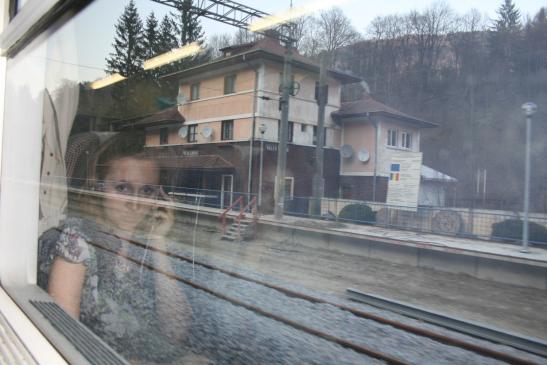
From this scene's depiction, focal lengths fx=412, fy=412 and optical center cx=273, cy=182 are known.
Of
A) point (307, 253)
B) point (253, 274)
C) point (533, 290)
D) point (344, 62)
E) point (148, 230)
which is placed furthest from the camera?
point (148, 230)

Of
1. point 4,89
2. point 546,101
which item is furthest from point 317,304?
point 4,89

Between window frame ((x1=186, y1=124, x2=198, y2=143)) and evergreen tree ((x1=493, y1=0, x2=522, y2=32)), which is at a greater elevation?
evergreen tree ((x1=493, y1=0, x2=522, y2=32))

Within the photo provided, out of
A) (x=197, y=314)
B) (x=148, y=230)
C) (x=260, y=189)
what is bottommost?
(x=197, y=314)

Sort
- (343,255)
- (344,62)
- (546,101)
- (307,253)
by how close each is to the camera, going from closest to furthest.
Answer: (546,101)
(344,62)
(343,255)
(307,253)

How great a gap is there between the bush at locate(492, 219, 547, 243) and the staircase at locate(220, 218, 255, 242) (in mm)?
840

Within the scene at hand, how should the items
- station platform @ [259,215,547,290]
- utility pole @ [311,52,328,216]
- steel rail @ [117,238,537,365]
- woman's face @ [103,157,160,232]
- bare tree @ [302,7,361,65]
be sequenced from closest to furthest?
1. station platform @ [259,215,547,290]
2. steel rail @ [117,238,537,365]
3. bare tree @ [302,7,361,65]
4. utility pole @ [311,52,328,216]
5. woman's face @ [103,157,160,232]

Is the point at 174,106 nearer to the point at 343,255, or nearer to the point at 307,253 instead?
the point at 307,253

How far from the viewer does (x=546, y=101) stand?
855 mm

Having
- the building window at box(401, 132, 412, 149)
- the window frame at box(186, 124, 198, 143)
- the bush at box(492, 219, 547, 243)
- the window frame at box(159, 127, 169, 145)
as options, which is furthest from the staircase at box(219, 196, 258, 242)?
the bush at box(492, 219, 547, 243)

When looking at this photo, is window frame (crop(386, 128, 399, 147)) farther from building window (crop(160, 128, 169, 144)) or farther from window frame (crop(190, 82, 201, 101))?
building window (crop(160, 128, 169, 144))

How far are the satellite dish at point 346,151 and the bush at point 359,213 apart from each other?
154 mm

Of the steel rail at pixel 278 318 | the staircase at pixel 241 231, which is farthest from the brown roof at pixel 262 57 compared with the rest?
the steel rail at pixel 278 318

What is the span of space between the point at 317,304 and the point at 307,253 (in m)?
0.23

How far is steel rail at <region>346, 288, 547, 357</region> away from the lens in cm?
95
